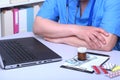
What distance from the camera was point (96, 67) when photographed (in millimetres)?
1133

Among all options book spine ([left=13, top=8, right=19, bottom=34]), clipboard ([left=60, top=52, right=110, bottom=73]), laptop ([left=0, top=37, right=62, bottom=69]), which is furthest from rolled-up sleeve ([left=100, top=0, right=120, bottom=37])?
book spine ([left=13, top=8, right=19, bottom=34])

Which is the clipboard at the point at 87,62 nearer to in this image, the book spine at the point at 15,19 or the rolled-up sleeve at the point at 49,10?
the rolled-up sleeve at the point at 49,10

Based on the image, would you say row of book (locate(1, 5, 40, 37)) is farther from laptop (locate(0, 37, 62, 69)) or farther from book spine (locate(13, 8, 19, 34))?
laptop (locate(0, 37, 62, 69))

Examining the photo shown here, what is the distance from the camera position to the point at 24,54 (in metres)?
1.24

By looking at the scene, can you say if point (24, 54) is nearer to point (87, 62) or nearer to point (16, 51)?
point (16, 51)

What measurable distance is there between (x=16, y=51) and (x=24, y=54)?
2.3 inches

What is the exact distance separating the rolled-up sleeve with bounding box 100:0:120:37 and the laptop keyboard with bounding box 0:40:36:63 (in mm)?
452

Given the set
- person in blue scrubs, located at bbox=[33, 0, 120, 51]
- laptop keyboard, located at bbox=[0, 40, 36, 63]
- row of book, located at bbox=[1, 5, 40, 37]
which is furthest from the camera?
row of book, located at bbox=[1, 5, 40, 37]

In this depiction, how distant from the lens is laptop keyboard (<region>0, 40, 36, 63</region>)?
118cm

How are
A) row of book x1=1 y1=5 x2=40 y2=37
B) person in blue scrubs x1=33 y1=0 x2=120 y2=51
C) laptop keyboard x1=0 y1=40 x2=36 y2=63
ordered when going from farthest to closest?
row of book x1=1 y1=5 x2=40 y2=37 → person in blue scrubs x1=33 y1=0 x2=120 y2=51 → laptop keyboard x1=0 y1=40 x2=36 y2=63

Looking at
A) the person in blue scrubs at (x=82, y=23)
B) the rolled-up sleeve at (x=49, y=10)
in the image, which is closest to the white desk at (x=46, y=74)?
the person in blue scrubs at (x=82, y=23)

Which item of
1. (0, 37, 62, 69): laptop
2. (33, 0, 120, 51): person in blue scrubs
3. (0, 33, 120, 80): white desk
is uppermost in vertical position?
(33, 0, 120, 51): person in blue scrubs

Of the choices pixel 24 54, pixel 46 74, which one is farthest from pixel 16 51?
pixel 46 74

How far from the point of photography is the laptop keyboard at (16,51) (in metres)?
1.18
